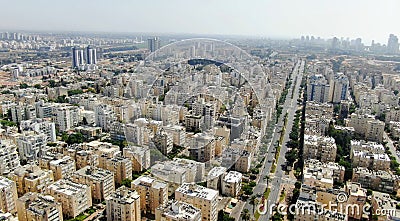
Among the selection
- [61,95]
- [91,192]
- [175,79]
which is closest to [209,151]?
[91,192]

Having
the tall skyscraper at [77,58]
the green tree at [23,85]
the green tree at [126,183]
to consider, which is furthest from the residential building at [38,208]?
the tall skyscraper at [77,58]

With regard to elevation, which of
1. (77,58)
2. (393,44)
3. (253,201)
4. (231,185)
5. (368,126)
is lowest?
(253,201)

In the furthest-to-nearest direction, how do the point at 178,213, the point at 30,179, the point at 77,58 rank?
the point at 77,58 → the point at 30,179 → the point at 178,213

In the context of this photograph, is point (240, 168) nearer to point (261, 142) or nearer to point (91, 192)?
point (261, 142)

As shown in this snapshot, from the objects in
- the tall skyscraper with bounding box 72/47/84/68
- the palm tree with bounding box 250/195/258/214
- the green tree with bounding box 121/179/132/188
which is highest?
the tall skyscraper with bounding box 72/47/84/68

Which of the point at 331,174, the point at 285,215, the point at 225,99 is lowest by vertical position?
the point at 285,215

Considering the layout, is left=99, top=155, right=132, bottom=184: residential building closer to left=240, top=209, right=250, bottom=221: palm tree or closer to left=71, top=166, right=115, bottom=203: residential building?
left=71, top=166, right=115, bottom=203: residential building

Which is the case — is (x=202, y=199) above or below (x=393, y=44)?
below

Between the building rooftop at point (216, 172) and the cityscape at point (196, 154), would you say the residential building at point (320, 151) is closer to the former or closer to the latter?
the cityscape at point (196, 154)

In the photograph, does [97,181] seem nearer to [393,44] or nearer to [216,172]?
[216,172]

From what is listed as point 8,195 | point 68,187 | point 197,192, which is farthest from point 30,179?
point 197,192

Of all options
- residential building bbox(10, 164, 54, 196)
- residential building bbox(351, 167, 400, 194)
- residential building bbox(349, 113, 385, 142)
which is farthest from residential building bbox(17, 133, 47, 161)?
residential building bbox(349, 113, 385, 142)
